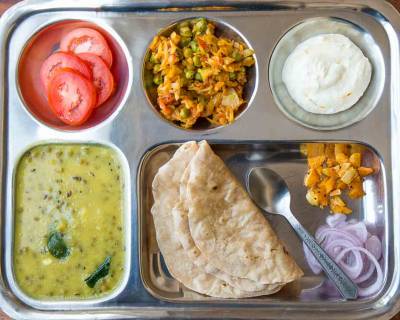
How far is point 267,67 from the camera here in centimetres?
309

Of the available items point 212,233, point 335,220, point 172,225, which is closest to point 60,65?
point 172,225

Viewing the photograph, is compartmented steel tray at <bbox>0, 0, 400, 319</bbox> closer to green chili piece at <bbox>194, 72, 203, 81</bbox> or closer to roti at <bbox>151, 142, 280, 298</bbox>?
roti at <bbox>151, 142, 280, 298</bbox>

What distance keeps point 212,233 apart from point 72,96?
1.11 meters

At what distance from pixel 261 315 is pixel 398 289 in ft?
2.54

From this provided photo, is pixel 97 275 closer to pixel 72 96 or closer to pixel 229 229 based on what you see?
pixel 229 229

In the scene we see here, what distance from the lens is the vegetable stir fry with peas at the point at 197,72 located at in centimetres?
304

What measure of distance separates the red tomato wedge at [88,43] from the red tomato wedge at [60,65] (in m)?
0.10

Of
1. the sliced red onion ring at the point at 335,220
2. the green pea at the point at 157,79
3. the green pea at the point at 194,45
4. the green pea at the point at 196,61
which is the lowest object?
the sliced red onion ring at the point at 335,220

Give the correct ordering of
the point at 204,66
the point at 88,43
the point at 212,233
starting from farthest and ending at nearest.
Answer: the point at 88,43 → the point at 204,66 → the point at 212,233

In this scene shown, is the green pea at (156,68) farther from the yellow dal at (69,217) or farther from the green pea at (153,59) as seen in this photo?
the yellow dal at (69,217)

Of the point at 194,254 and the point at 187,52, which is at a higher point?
the point at 187,52

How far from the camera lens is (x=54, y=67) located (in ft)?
10.3

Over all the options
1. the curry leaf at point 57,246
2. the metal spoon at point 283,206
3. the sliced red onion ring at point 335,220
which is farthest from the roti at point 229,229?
the curry leaf at point 57,246

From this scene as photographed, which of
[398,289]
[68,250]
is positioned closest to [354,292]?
[398,289]
